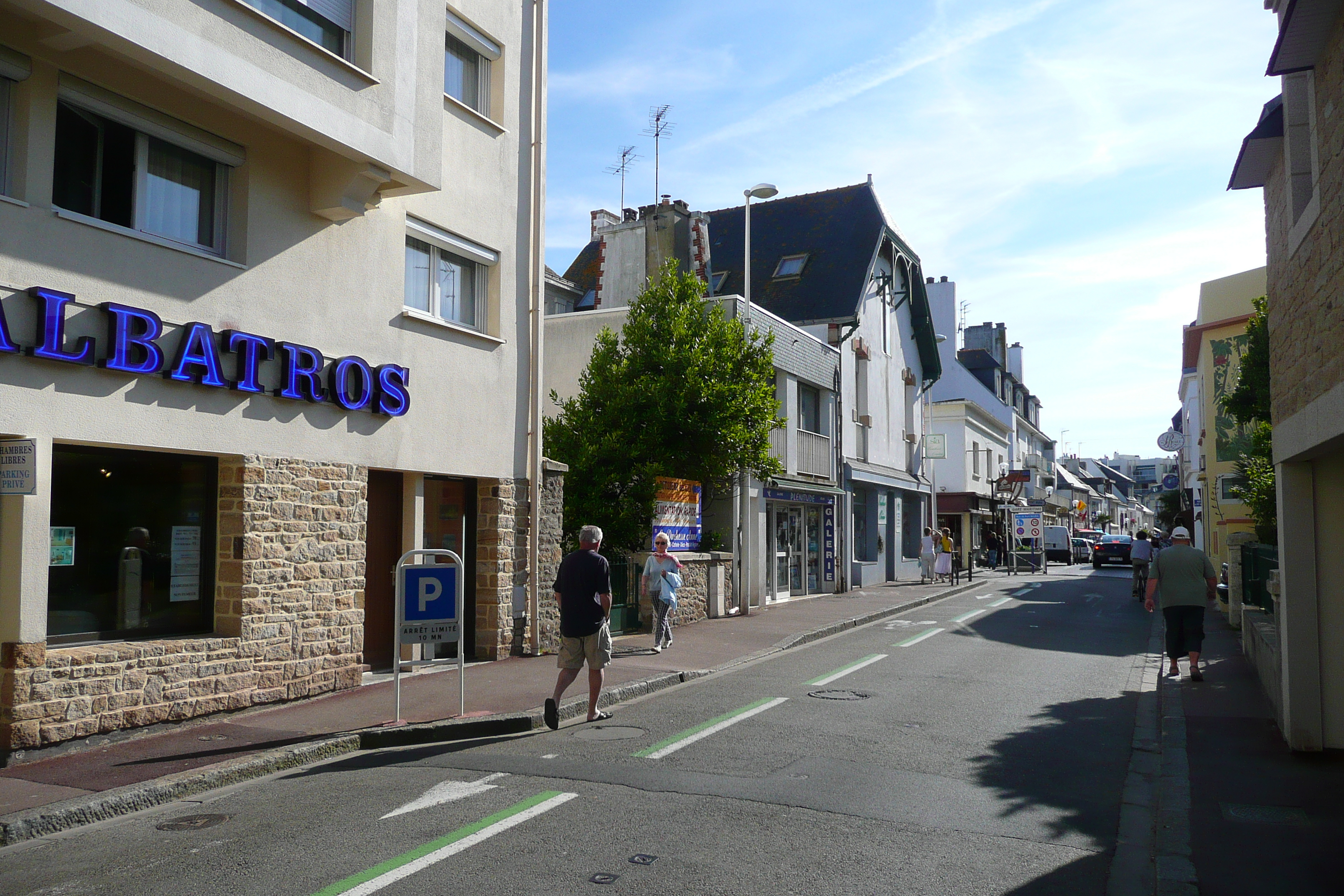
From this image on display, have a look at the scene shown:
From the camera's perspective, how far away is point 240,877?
16.3ft

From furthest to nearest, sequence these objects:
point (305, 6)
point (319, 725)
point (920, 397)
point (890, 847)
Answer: point (920, 397) → point (305, 6) → point (319, 725) → point (890, 847)

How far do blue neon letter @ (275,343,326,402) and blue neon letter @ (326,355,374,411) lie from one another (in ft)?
0.38

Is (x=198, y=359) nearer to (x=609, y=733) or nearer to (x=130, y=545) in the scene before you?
(x=130, y=545)

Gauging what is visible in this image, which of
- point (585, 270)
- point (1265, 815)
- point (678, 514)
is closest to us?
point (1265, 815)

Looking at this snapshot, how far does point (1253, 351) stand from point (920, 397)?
18.0 m

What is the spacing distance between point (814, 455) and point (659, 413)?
809 centimetres

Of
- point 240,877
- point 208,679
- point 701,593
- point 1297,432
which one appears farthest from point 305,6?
point 701,593

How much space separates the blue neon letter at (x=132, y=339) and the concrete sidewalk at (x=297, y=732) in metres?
2.94

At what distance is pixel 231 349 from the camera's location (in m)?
9.09

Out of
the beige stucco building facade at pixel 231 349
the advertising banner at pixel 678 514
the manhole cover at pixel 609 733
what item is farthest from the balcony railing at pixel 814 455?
the manhole cover at pixel 609 733

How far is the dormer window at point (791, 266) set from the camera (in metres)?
28.9

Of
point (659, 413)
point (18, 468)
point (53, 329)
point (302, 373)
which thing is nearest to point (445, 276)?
point (302, 373)

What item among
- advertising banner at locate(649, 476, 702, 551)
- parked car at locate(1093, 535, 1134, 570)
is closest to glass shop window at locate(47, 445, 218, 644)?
advertising banner at locate(649, 476, 702, 551)

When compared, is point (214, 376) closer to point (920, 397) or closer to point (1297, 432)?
point (1297, 432)
